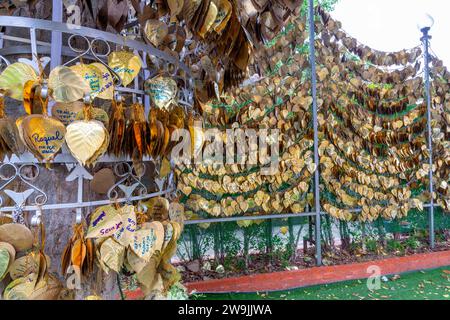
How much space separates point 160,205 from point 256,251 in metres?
2.39

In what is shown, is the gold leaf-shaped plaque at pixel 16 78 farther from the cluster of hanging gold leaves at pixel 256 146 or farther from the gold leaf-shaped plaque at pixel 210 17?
the cluster of hanging gold leaves at pixel 256 146

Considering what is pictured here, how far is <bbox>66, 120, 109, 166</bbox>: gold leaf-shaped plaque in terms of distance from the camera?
781mm

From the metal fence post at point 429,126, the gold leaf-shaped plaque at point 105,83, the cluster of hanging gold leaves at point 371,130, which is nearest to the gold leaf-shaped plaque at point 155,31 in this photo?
the gold leaf-shaped plaque at point 105,83

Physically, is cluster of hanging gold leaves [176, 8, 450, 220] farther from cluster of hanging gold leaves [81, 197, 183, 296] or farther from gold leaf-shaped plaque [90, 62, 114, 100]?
gold leaf-shaped plaque [90, 62, 114, 100]

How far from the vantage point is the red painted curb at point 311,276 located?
2758mm

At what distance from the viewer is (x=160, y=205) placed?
1.08m

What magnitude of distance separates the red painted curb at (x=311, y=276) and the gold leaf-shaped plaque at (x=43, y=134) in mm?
2179

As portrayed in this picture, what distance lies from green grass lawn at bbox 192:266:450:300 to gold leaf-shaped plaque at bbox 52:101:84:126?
214 cm

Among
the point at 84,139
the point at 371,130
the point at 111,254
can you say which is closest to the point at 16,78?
the point at 84,139

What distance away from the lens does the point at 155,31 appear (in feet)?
3.37

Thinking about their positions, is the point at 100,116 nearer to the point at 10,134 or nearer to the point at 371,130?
the point at 10,134

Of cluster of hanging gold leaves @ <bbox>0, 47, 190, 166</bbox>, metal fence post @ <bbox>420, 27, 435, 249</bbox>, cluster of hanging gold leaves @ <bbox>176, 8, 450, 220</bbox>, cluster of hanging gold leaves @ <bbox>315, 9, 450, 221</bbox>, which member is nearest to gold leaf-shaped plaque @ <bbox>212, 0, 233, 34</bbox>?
cluster of hanging gold leaves @ <bbox>0, 47, 190, 166</bbox>

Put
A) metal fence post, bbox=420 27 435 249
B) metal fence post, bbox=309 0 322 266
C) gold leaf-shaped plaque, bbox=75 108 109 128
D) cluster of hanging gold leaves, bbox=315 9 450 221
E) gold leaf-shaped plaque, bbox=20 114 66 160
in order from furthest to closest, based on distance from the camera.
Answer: metal fence post, bbox=420 27 435 249
cluster of hanging gold leaves, bbox=315 9 450 221
metal fence post, bbox=309 0 322 266
gold leaf-shaped plaque, bbox=75 108 109 128
gold leaf-shaped plaque, bbox=20 114 66 160
